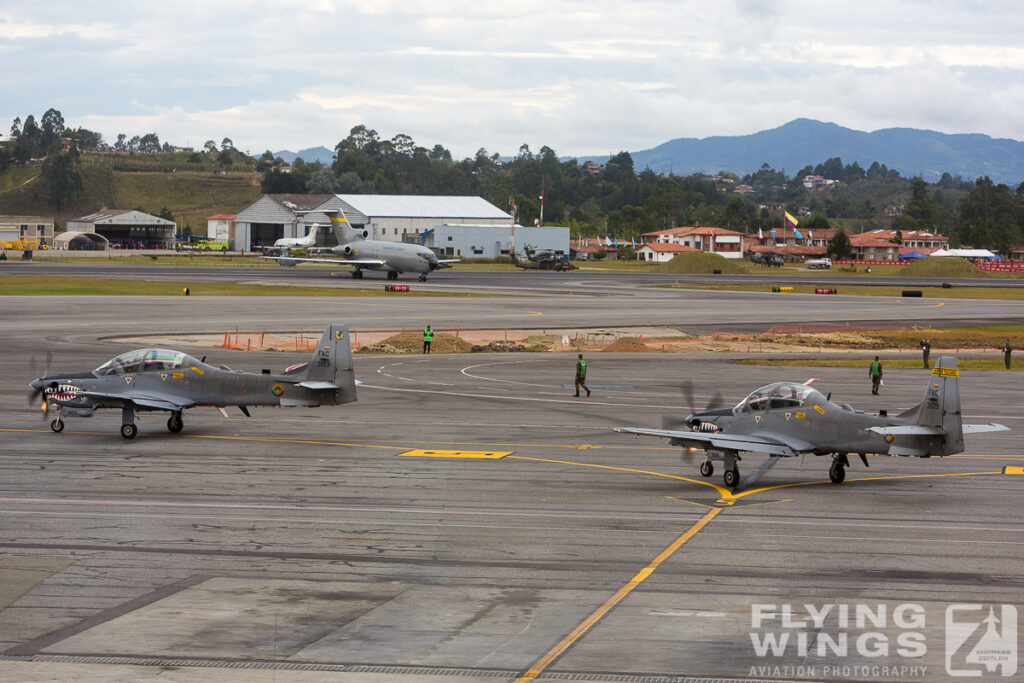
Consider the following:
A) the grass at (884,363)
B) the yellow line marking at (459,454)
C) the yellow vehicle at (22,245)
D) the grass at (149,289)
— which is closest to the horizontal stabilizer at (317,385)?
the yellow line marking at (459,454)

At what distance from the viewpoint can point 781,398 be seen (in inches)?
995

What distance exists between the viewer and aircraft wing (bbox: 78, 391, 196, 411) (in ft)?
96.3

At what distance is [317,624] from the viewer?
593 inches

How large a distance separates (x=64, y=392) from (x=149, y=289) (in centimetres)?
6429

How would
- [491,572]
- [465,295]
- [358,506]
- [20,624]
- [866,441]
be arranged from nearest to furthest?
1. [20,624]
2. [491,572]
3. [358,506]
4. [866,441]
5. [465,295]

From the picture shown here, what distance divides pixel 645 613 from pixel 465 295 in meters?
77.5

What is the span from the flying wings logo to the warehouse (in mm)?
125544

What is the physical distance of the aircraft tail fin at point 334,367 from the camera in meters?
29.3

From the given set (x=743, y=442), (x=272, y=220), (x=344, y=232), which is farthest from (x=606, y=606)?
(x=272, y=220)

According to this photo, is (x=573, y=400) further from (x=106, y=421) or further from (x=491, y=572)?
(x=491, y=572)

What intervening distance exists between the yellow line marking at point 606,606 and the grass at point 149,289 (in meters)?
71.2

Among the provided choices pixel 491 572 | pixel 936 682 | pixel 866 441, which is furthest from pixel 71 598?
pixel 866 441

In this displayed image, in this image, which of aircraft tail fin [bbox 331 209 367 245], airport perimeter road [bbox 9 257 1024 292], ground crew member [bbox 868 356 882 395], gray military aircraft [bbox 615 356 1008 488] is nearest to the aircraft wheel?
gray military aircraft [bbox 615 356 1008 488]

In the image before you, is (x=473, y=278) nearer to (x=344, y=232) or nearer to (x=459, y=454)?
(x=344, y=232)
